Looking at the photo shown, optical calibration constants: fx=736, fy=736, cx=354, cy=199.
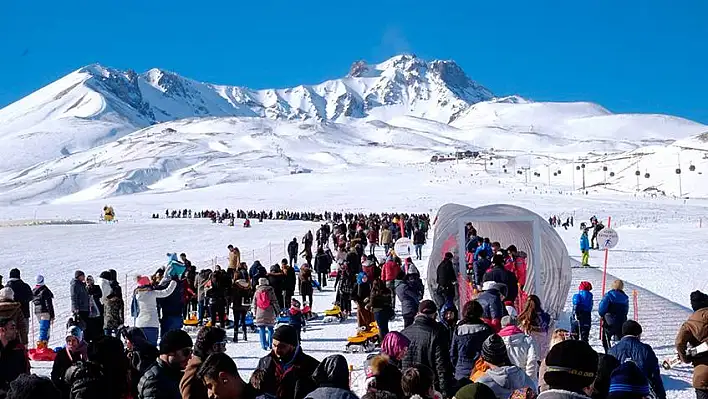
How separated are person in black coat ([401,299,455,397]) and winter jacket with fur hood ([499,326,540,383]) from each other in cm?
69

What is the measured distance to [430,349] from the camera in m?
6.53

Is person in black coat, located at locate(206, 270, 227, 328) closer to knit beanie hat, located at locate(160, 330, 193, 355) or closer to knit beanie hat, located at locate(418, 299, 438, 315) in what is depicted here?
knit beanie hat, located at locate(418, 299, 438, 315)

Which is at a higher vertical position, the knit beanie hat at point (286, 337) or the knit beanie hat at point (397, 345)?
the knit beanie hat at point (286, 337)

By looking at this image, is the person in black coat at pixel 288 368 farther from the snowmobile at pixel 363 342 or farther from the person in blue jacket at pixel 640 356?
the snowmobile at pixel 363 342

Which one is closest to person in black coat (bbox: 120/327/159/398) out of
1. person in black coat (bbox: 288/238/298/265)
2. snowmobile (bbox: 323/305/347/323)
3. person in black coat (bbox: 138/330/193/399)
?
person in black coat (bbox: 138/330/193/399)

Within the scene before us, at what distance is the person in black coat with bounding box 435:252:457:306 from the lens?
12.7 meters

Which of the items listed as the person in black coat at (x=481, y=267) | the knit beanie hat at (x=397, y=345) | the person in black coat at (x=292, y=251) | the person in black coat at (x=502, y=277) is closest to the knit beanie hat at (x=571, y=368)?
the knit beanie hat at (x=397, y=345)

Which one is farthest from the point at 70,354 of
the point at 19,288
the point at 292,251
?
the point at 292,251

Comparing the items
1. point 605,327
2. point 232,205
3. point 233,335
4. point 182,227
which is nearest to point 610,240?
point 605,327

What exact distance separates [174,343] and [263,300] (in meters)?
6.06

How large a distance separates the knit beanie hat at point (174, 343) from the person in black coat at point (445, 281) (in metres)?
7.80

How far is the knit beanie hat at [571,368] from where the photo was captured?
3.96 m

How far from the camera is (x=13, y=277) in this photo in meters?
11.3

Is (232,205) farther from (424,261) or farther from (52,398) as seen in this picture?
(52,398)
